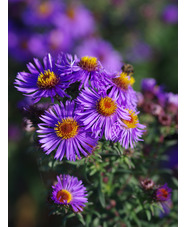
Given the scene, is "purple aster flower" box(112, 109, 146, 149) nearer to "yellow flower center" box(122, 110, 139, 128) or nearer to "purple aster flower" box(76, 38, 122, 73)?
"yellow flower center" box(122, 110, 139, 128)

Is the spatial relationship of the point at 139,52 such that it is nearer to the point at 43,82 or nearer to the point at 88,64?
the point at 88,64

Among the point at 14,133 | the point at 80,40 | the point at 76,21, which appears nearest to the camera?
the point at 14,133

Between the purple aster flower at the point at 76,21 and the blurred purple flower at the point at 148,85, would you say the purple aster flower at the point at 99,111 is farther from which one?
the purple aster flower at the point at 76,21

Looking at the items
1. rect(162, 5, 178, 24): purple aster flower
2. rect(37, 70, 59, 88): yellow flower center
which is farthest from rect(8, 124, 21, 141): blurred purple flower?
rect(162, 5, 178, 24): purple aster flower

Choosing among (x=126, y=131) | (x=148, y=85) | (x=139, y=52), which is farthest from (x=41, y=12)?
(x=126, y=131)

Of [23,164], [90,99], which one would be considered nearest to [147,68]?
[23,164]

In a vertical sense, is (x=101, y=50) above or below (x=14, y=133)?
above

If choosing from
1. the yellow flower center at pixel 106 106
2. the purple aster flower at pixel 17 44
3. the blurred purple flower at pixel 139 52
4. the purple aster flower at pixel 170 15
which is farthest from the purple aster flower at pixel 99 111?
the purple aster flower at pixel 170 15
